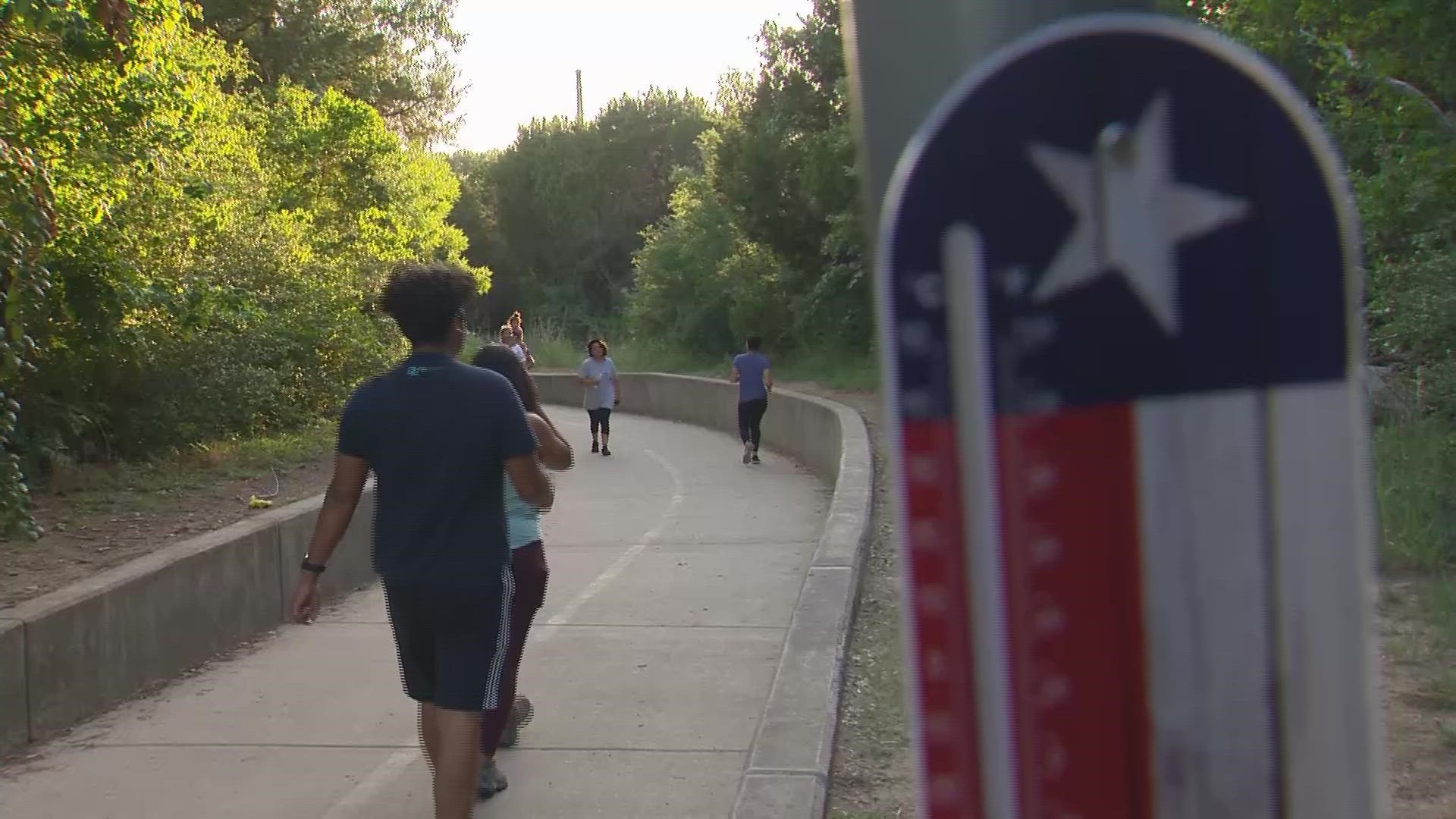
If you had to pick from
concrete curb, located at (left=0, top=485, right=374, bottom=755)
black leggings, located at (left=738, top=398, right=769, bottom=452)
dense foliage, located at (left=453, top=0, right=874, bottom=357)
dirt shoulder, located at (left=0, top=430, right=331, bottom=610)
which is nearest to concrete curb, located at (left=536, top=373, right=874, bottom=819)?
black leggings, located at (left=738, top=398, right=769, bottom=452)

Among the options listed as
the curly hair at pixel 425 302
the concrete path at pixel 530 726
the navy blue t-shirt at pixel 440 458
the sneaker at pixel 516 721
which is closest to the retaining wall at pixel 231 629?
the concrete path at pixel 530 726

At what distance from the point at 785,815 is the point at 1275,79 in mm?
3771

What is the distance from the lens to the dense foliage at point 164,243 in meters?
8.74

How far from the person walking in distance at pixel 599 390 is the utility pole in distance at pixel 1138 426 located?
19832 millimetres

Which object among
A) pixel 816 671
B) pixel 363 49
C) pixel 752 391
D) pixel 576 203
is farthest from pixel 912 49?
pixel 576 203

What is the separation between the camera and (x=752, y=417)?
62.6 feet

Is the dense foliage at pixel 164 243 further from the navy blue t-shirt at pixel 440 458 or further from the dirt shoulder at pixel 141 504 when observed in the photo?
the navy blue t-shirt at pixel 440 458

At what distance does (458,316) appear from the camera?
4.45 m

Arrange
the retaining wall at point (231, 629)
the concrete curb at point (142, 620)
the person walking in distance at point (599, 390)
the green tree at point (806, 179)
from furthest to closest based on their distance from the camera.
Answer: the green tree at point (806, 179) → the person walking in distance at point (599, 390) → the concrete curb at point (142, 620) → the retaining wall at point (231, 629)

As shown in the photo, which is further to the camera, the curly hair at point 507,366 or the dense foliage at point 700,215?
the dense foliage at point 700,215

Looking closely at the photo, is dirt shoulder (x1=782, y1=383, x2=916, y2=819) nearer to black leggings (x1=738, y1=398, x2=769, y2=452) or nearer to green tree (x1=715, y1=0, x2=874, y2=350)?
black leggings (x1=738, y1=398, x2=769, y2=452)

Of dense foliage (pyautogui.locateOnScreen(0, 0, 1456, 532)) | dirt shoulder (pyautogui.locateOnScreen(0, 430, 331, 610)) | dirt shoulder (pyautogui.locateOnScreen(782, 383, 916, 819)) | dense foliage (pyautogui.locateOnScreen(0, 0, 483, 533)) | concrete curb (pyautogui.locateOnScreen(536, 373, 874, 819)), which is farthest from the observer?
dense foliage (pyautogui.locateOnScreen(0, 0, 1456, 532))

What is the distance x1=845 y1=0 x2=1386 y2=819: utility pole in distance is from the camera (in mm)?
1203

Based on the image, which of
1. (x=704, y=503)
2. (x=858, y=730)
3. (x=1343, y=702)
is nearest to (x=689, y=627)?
(x=858, y=730)
